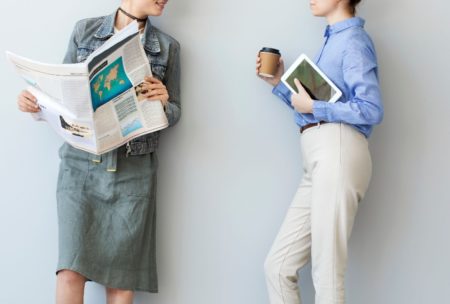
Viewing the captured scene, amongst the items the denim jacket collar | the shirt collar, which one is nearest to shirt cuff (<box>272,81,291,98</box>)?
the shirt collar

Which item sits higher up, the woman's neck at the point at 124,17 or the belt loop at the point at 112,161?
the woman's neck at the point at 124,17

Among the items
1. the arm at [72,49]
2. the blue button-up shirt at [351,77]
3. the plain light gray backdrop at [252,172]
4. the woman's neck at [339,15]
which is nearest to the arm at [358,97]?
the blue button-up shirt at [351,77]

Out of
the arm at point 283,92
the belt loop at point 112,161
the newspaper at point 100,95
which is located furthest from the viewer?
the arm at point 283,92

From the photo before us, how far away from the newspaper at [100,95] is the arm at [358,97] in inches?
17.9

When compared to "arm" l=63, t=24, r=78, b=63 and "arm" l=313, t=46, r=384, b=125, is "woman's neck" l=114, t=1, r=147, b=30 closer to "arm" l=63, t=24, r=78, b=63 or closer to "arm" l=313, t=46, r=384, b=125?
"arm" l=63, t=24, r=78, b=63

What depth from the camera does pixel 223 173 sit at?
179 cm

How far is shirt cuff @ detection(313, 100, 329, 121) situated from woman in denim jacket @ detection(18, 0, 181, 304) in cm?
42

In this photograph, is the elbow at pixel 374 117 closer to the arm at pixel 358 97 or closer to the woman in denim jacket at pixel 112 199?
the arm at pixel 358 97

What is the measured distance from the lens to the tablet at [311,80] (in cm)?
152

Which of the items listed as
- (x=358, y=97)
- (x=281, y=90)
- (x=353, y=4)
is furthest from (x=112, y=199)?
(x=353, y=4)

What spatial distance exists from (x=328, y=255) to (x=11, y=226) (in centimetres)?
98

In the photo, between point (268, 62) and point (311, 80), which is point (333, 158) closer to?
point (311, 80)

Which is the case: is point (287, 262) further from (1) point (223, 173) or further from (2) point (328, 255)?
(1) point (223, 173)

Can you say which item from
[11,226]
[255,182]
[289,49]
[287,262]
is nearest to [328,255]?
[287,262]
